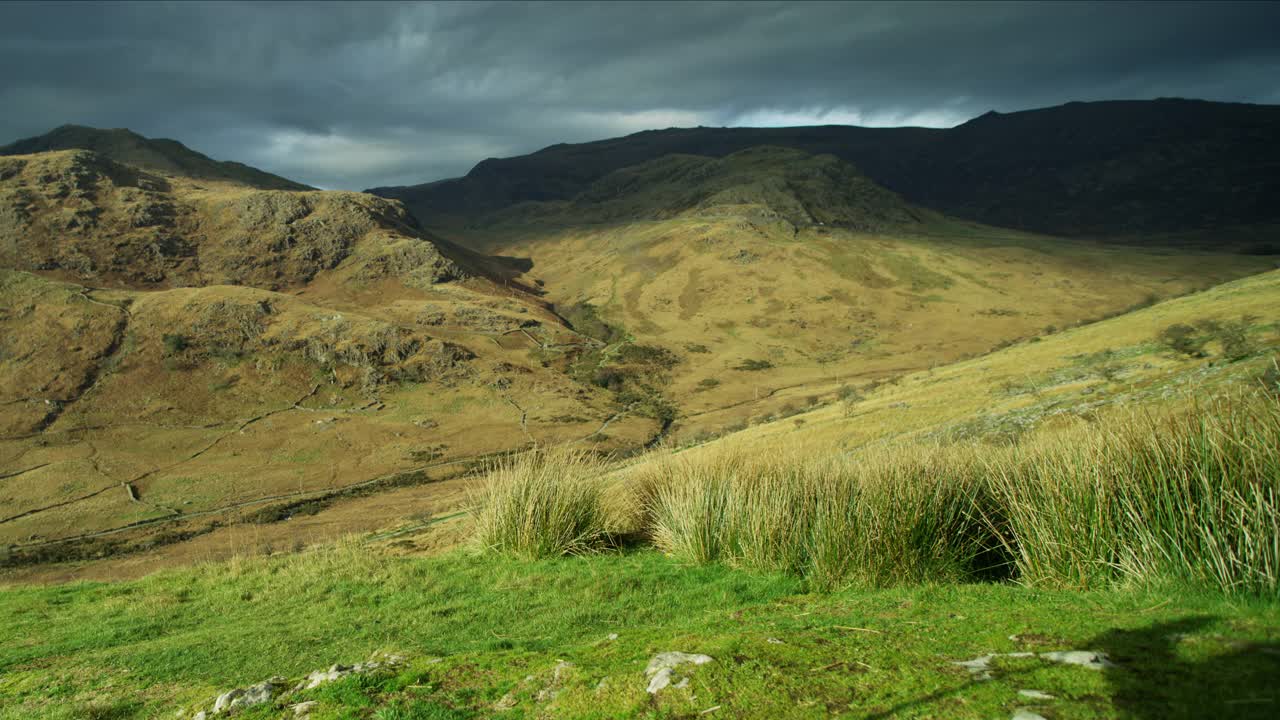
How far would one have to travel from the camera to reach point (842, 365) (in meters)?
52.0

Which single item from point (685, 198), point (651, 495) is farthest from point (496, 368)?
point (685, 198)

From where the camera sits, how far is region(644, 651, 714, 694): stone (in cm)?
467

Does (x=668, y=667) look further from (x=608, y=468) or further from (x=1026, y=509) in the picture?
(x=608, y=468)

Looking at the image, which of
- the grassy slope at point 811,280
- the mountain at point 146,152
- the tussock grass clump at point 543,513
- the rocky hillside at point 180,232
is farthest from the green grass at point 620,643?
the mountain at point 146,152

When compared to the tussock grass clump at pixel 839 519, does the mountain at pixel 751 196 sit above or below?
above

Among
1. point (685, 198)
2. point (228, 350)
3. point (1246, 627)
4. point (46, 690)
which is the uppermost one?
point (685, 198)

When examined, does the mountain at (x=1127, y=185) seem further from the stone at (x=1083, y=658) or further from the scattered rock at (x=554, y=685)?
the stone at (x=1083, y=658)

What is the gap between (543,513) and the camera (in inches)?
440

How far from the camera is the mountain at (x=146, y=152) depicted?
73500 millimetres

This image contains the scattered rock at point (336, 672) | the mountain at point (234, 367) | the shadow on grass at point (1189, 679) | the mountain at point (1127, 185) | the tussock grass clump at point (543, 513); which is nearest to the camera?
the shadow on grass at point (1189, 679)

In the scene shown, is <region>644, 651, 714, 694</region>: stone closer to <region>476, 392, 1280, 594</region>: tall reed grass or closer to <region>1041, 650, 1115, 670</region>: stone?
<region>1041, 650, 1115, 670</region>: stone

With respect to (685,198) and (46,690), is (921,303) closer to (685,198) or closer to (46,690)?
(685,198)

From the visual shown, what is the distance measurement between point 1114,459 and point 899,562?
2.43 metres

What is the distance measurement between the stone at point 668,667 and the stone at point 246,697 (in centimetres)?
299
